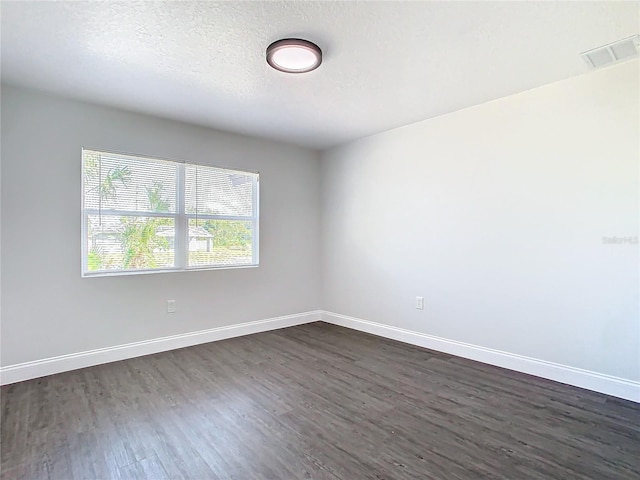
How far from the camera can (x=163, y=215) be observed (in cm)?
369

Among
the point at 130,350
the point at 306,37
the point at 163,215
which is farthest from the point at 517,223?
the point at 130,350

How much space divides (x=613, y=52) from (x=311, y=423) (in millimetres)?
3201

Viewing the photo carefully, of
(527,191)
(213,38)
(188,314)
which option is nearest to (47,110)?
(213,38)

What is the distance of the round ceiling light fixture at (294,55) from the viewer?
221cm

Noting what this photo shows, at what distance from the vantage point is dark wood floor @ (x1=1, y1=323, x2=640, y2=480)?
1.78 meters

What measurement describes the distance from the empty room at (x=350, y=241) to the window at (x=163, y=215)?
0.08ft

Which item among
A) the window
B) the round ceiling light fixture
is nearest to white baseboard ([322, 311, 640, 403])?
the window

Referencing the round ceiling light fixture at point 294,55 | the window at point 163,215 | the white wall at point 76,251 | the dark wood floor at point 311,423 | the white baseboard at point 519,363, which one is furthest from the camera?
the window at point 163,215

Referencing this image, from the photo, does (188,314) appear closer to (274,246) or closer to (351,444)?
(274,246)

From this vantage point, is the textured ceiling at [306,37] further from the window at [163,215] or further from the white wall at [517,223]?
the window at [163,215]

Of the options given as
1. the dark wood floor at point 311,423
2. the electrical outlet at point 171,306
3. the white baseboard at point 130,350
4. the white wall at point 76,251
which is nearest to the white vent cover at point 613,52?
the dark wood floor at point 311,423

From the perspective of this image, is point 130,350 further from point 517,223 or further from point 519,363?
point 517,223

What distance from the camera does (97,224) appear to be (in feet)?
10.8

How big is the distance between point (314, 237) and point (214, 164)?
5.67ft
